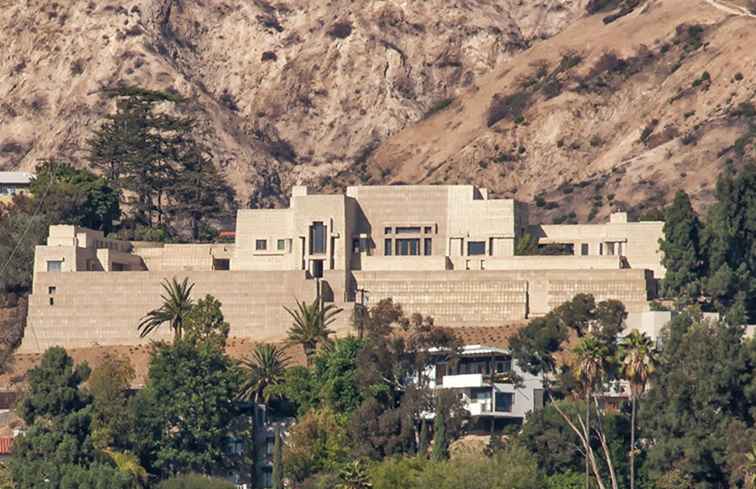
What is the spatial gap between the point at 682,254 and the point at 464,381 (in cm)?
1804

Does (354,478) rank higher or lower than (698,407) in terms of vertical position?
lower

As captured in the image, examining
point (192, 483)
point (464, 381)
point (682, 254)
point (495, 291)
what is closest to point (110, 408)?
point (192, 483)

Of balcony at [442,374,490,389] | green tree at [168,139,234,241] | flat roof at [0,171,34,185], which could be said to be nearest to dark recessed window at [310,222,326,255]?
balcony at [442,374,490,389]

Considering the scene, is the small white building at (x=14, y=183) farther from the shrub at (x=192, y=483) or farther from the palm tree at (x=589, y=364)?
the palm tree at (x=589, y=364)

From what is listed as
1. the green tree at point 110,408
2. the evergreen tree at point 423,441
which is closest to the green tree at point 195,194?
the green tree at point 110,408

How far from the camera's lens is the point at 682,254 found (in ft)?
503

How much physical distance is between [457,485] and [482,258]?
107 ft

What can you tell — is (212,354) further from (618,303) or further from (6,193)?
(6,193)

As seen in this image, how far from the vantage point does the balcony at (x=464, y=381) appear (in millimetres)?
142000

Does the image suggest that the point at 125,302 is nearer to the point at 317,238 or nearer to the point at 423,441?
the point at 317,238

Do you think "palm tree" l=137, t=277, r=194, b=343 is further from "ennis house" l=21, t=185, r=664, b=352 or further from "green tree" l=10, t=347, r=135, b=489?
"green tree" l=10, t=347, r=135, b=489

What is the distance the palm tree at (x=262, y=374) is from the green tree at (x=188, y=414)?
8.23ft

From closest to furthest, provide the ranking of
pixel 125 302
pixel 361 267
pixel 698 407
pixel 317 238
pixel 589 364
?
pixel 589 364
pixel 698 407
pixel 125 302
pixel 317 238
pixel 361 267

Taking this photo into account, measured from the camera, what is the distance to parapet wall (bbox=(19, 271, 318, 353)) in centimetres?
15388
